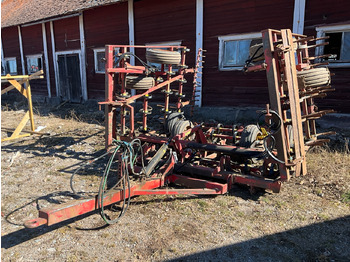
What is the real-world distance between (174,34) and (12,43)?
39.9 feet

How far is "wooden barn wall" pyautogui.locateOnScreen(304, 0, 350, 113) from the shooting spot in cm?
684

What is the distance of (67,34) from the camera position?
13344 mm

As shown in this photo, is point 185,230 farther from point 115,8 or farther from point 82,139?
point 115,8

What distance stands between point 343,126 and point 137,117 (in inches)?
247

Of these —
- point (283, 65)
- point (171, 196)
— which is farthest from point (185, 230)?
point (283, 65)

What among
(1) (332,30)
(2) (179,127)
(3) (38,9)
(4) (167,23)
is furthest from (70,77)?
(1) (332,30)

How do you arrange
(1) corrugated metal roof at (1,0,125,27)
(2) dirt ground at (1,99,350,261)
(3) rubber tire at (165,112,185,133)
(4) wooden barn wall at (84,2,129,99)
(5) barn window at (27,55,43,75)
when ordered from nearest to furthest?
(2) dirt ground at (1,99,350,261)
(3) rubber tire at (165,112,185,133)
(4) wooden barn wall at (84,2,129,99)
(1) corrugated metal roof at (1,0,125,27)
(5) barn window at (27,55,43,75)

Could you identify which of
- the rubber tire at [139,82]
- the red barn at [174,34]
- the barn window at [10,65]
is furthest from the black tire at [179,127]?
the barn window at [10,65]

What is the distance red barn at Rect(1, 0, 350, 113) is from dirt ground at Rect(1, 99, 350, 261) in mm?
3752

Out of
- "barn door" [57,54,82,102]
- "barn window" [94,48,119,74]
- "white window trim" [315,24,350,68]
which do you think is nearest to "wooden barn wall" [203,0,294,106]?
"white window trim" [315,24,350,68]

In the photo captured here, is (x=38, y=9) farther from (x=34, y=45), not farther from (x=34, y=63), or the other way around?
(x=34, y=63)

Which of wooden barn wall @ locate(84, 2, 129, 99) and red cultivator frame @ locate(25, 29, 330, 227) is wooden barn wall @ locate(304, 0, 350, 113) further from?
wooden barn wall @ locate(84, 2, 129, 99)

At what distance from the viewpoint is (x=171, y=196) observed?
4062 millimetres

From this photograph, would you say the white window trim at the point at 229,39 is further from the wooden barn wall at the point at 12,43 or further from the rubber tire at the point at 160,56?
the wooden barn wall at the point at 12,43
